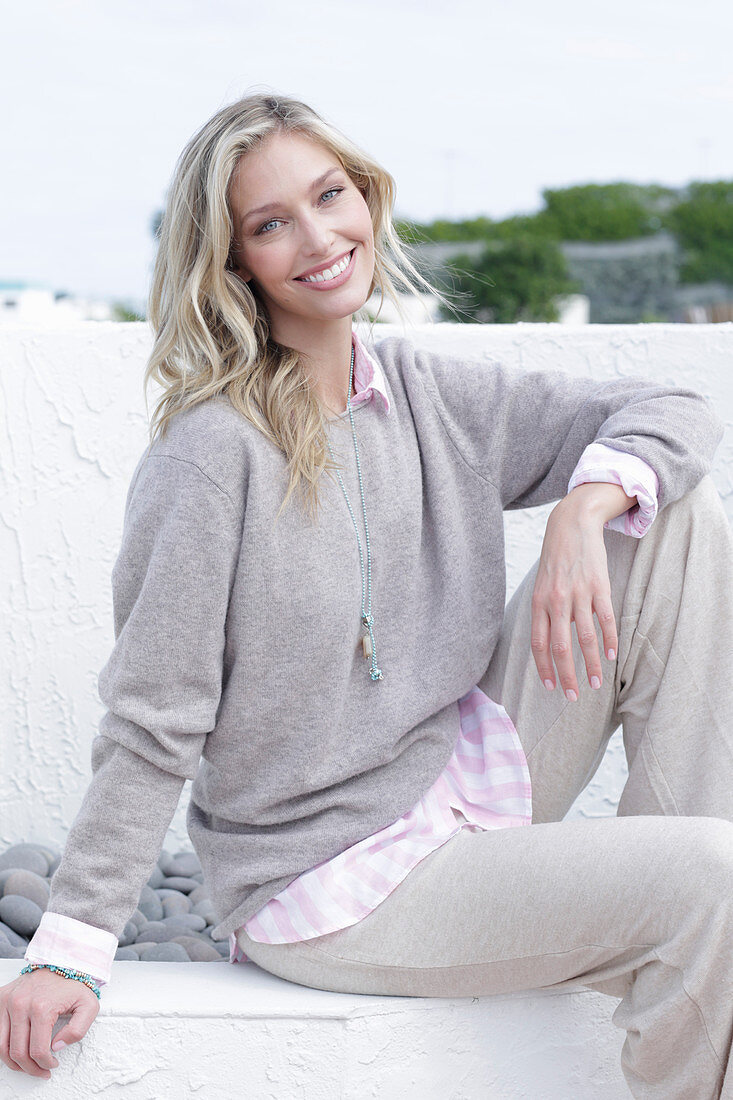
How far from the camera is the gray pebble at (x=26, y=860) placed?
225cm

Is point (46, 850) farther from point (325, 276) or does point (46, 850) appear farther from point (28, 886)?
point (325, 276)

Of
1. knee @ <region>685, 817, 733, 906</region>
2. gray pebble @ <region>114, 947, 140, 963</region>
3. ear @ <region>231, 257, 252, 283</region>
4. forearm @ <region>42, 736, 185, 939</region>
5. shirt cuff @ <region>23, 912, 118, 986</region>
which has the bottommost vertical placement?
gray pebble @ <region>114, 947, 140, 963</region>

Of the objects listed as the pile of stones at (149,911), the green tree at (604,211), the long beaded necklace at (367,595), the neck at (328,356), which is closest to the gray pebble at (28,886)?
the pile of stones at (149,911)

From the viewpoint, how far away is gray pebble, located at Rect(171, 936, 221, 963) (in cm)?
187

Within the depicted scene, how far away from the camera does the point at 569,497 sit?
4.56 ft

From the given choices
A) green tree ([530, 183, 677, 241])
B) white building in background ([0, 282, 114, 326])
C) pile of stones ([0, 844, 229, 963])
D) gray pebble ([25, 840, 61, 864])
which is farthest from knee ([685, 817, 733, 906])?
green tree ([530, 183, 677, 241])

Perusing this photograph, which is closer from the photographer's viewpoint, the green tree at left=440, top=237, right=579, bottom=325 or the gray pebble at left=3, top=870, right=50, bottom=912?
the gray pebble at left=3, top=870, right=50, bottom=912

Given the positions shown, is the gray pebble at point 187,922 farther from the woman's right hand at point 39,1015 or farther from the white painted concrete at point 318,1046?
the woman's right hand at point 39,1015

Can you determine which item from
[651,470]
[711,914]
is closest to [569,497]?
[651,470]

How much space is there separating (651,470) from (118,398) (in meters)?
1.35

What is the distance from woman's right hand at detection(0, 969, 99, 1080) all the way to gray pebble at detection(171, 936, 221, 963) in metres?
0.68

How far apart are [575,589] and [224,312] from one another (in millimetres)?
556

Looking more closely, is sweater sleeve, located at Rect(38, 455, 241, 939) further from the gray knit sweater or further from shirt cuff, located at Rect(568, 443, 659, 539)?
shirt cuff, located at Rect(568, 443, 659, 539)

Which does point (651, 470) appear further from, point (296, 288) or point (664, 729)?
point (296, 288)
